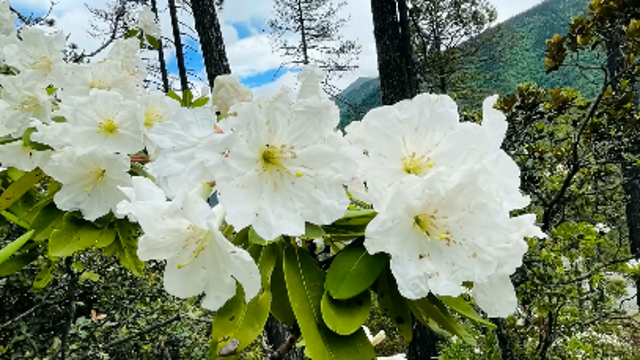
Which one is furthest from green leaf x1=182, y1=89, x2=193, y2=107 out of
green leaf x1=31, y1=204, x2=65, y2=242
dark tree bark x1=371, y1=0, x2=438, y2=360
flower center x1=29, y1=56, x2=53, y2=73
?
dark tree bark x1=371, y1=0, x2=438, y2=360

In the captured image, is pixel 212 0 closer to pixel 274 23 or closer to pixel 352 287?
pixel 352 287

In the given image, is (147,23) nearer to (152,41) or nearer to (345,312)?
(152,41)

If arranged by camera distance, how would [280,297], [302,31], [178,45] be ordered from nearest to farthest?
[280,297], [178,45], [302,31]

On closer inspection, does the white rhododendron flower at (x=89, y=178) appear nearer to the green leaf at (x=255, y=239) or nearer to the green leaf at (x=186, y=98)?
the green leaf at (x=186, y=98)

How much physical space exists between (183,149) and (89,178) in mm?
549

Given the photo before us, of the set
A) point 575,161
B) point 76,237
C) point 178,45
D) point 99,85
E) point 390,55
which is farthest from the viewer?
point 178,45

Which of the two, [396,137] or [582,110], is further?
[582,110]

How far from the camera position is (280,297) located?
0.84 metres

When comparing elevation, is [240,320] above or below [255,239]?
below

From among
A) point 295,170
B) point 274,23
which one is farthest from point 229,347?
point 274,23

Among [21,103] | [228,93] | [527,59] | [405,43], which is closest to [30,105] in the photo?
[21,103]

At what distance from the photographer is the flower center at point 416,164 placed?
0.78 meters

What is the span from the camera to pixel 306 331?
72 cm

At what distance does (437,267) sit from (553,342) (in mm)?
3756
